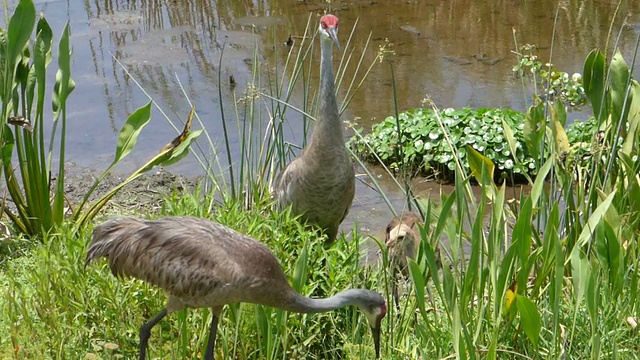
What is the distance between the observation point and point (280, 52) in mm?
9297

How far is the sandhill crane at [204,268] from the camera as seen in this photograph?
13.6ft

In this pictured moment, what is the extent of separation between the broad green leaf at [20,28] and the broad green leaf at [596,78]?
289 cm

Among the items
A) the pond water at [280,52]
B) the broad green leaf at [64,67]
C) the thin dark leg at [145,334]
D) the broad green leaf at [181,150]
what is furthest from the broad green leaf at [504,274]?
the pond water at [280,52]

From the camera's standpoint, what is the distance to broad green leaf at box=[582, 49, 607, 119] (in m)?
4.43

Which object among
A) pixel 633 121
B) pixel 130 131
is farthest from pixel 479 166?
pixel 130 131

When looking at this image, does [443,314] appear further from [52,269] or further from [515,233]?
[52,269]

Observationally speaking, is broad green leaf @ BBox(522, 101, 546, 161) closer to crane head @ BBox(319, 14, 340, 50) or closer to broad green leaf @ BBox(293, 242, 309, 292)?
broad green leaf @ BBox(293, 242, 309, 292)

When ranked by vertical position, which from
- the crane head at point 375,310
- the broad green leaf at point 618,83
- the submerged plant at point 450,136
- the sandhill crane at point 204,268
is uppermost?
the broad green leaf at point 618,83

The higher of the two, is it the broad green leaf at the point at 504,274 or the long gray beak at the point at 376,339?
the broad green leaf at the point at 504,274

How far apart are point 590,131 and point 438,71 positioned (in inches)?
93.5

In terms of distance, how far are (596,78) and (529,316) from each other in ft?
4.98

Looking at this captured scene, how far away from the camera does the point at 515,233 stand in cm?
356

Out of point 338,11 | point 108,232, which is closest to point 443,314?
point 108,232

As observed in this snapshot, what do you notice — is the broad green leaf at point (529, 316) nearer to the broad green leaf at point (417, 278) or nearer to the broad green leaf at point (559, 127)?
the broad green leaf at point (417, 278)
